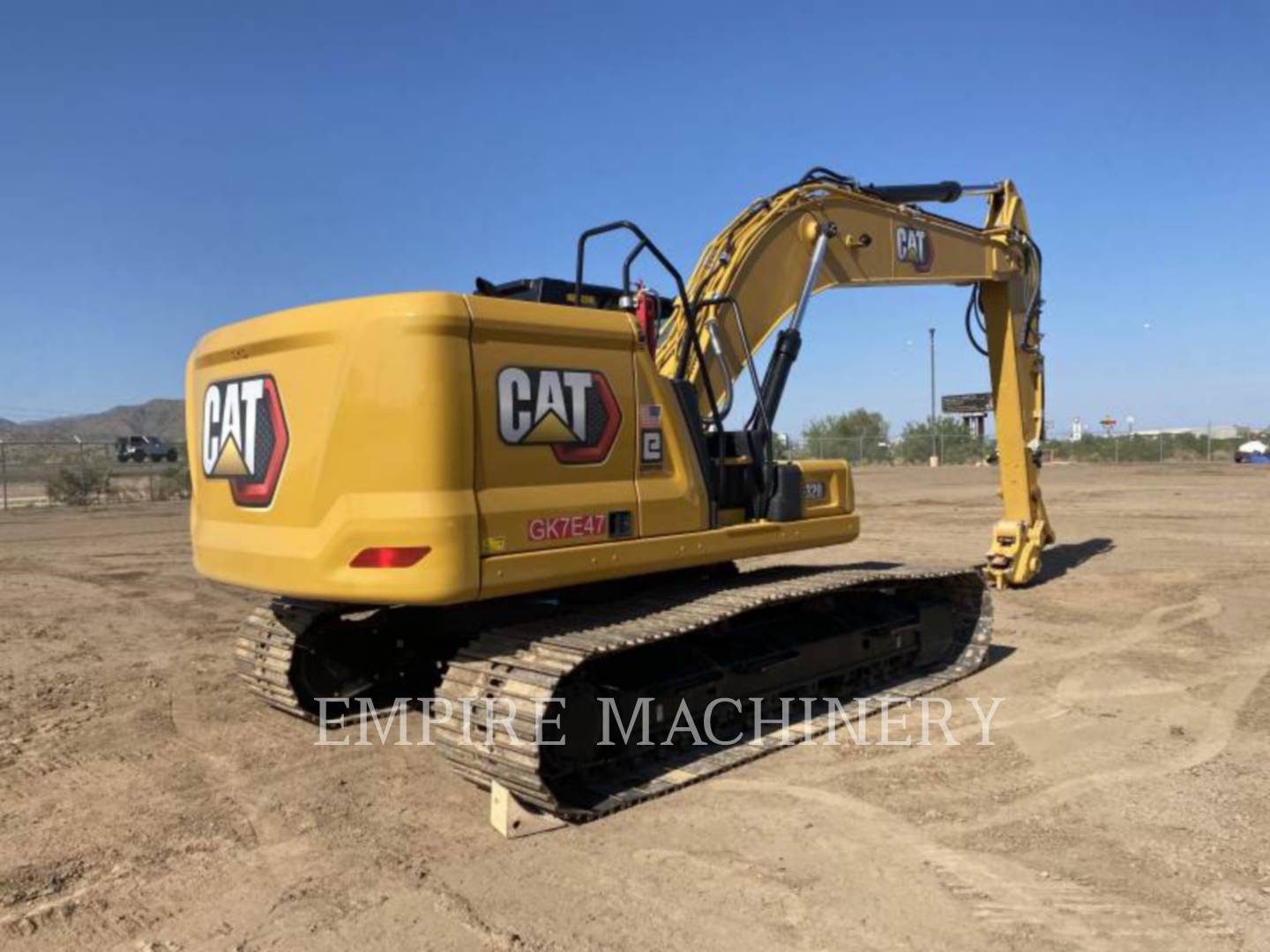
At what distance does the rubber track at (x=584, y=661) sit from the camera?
4.28 metres

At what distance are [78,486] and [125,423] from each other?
110m

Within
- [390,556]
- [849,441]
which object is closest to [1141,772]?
[390,556]

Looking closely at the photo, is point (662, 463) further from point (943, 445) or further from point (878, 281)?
point (943, 445)

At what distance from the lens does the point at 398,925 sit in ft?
11.5

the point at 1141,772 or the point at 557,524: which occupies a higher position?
the point at 557,524

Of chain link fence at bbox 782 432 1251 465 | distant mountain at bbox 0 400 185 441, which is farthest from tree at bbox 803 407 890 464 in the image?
distant mountain at bbox 0 400 185 441

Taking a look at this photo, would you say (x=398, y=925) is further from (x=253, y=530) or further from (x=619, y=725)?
(x=253, y=530)

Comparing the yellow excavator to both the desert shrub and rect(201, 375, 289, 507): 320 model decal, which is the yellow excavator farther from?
the desert shrub

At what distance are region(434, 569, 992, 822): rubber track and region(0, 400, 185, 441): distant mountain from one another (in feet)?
376

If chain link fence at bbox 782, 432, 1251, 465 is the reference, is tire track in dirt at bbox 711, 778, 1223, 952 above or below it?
below

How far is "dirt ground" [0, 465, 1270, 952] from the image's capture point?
3480 millimetres

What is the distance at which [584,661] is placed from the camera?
175 inches

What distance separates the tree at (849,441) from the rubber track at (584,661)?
4306 cm

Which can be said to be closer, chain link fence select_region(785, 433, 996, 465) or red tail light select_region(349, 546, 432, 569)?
red tail light select_region(349, 546, 432, 569)
